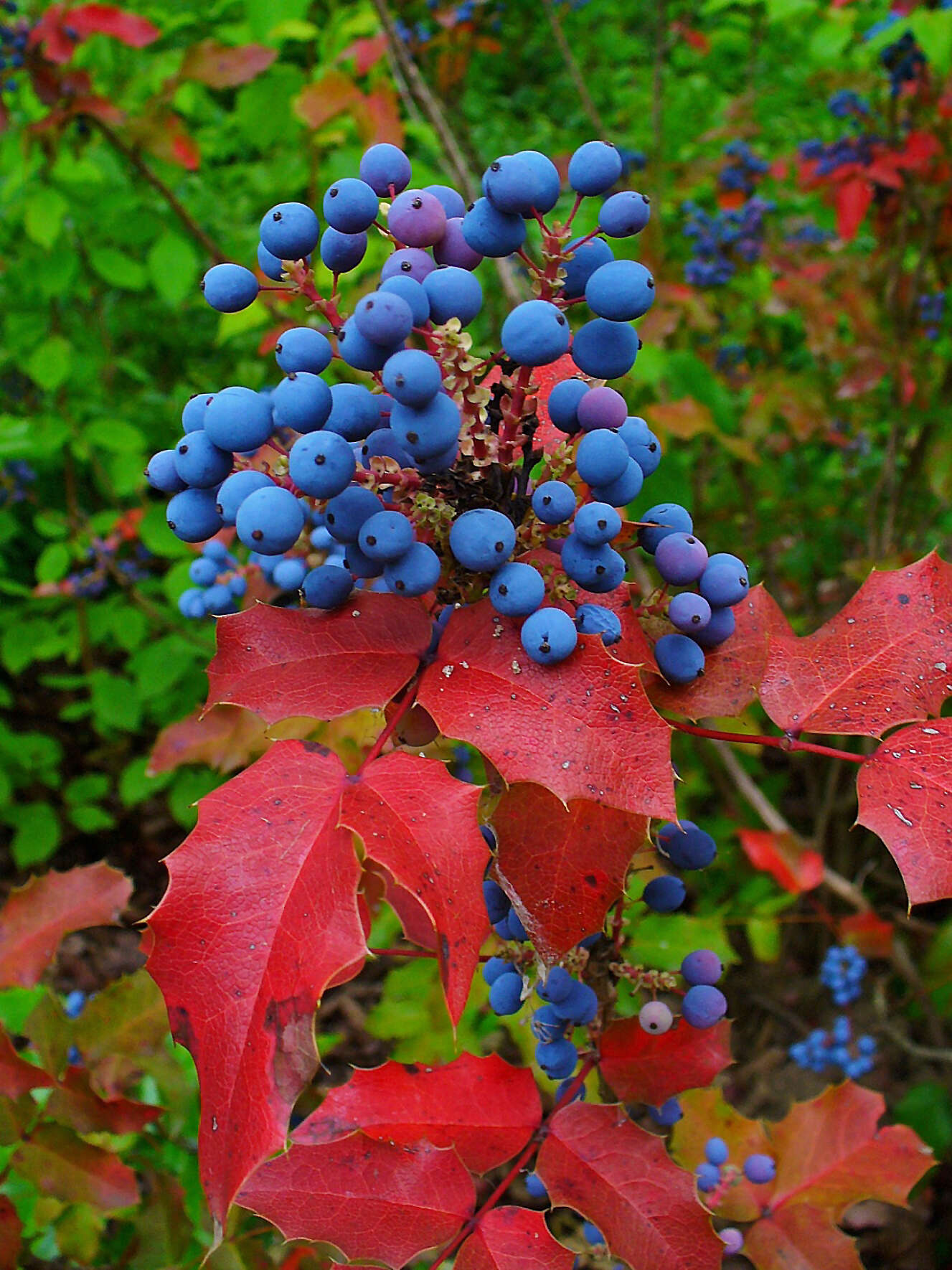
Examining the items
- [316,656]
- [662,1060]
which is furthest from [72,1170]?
[316,656]

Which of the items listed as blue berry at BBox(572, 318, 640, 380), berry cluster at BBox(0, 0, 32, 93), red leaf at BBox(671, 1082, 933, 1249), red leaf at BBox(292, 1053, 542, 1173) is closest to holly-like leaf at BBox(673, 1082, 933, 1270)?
red leaf at BBox(671, 1082, 933, 1249)

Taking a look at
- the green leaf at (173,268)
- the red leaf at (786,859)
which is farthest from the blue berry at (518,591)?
the green leaf at (173,268)

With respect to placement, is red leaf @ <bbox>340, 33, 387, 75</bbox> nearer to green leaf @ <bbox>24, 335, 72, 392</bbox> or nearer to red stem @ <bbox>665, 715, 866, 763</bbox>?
green leaf @ <bbox>24, 335, 72, 392</bbox>

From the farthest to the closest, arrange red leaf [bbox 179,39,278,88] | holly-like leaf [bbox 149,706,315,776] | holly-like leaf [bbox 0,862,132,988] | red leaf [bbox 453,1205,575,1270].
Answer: red leaf [bbox 179,39,278,88] → holly-like leaf [bbox 149,706,315,776] → holly-like leaf [bbox 0,862,132,988] → red leaf [bbox 453,1205,575,1270]

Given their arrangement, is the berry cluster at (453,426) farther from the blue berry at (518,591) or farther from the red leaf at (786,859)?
the red leaf at (786,859)

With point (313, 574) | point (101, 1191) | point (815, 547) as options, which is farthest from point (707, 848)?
point (815, 547)
